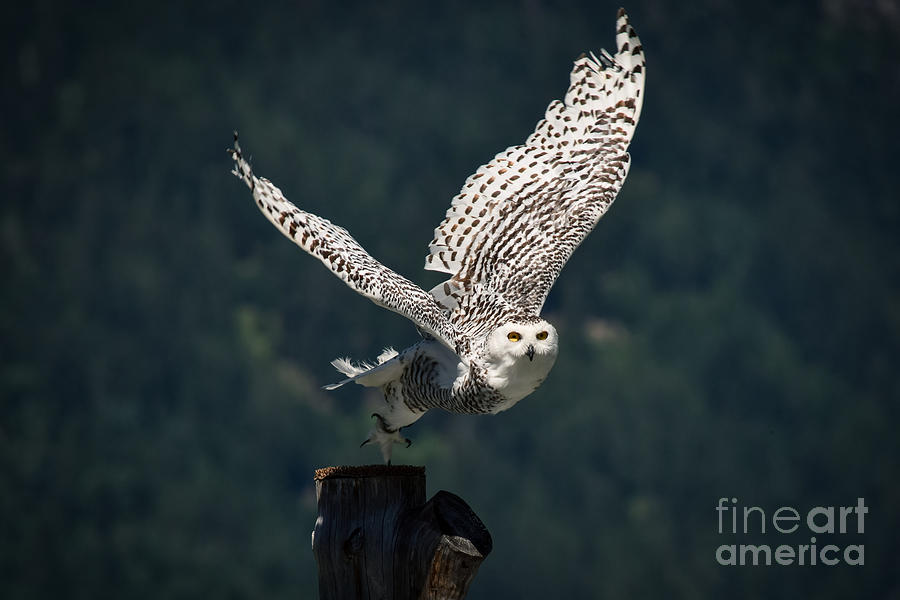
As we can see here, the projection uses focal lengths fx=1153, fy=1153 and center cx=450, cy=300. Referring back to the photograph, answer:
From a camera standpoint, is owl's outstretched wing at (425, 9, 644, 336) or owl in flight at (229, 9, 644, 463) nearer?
owl in flight at (229, 9, 644, 463)

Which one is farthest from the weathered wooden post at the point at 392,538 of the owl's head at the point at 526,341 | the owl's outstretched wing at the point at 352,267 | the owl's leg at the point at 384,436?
the owl's leg at the point at 384,436

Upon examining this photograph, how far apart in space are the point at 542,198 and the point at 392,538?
2.97 metres

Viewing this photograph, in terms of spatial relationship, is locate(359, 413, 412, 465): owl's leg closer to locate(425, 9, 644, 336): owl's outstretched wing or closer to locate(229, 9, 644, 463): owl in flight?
locate(229, 9, 644, 463): owl in flight

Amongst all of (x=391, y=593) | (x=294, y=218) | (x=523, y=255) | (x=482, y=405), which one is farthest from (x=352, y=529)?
(x=523, y=255)

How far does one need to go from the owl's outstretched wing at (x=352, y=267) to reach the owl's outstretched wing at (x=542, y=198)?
0.87 ft

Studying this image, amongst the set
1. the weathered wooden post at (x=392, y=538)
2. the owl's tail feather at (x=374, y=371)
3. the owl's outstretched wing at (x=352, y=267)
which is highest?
the owl's outstretched wing at (x=352, y=267)

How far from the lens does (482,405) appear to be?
6070 millimetres

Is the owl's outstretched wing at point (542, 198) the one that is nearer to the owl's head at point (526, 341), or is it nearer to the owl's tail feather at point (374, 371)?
the owl's tail feather at point (374, 371)

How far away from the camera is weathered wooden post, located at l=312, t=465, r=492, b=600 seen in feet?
17.1

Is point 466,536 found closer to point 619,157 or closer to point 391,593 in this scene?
point 391,593

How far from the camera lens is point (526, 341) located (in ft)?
18.9

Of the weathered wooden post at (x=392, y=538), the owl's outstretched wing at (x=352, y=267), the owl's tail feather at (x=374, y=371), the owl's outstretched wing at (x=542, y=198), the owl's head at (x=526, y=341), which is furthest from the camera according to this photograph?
the owl's outstretched wing at (x=542, y=198)

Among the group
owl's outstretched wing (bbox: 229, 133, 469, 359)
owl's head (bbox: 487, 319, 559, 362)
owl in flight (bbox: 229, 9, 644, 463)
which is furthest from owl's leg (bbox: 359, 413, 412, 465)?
owl's head (bbox: 487, 319, 559, 362)

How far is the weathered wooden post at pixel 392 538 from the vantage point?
5.23 meters
